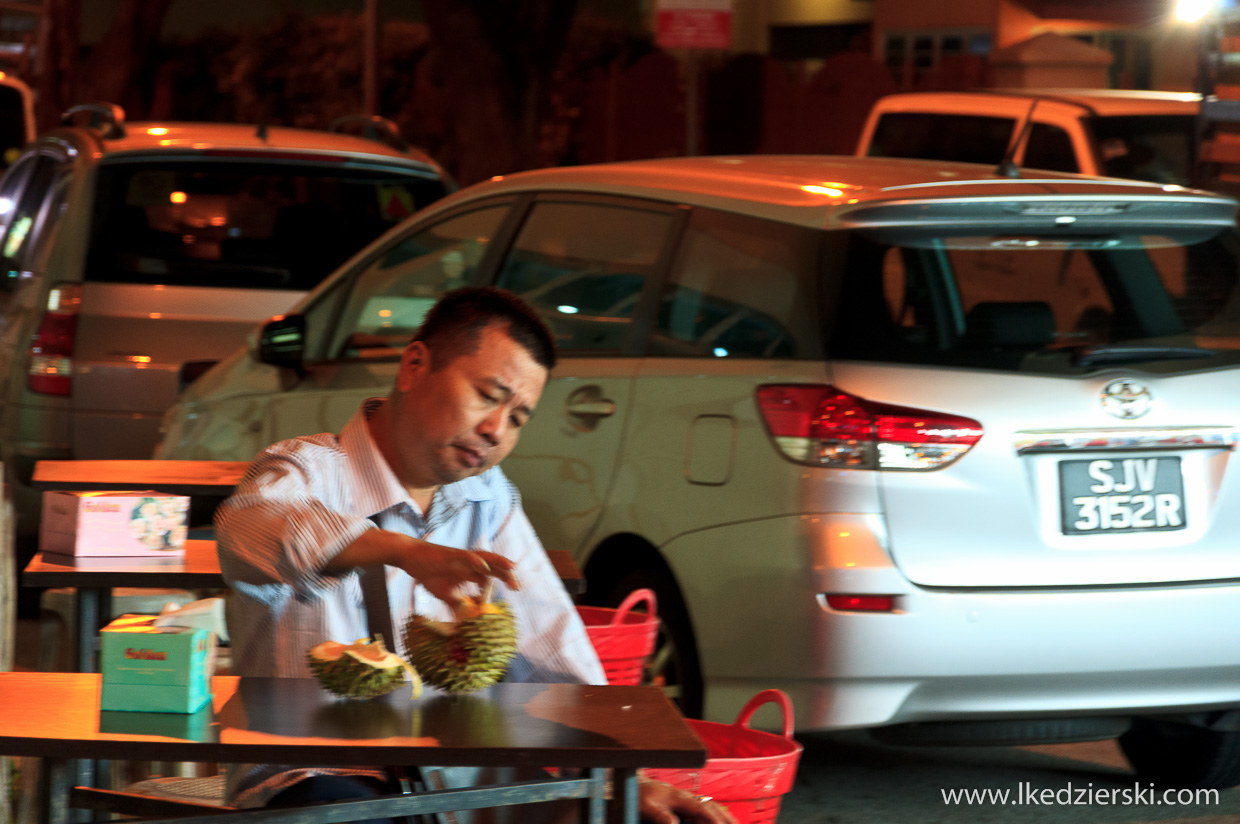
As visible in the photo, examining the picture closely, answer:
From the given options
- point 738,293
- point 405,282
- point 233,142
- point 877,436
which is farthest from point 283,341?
point 877,436

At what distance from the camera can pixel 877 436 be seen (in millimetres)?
4184

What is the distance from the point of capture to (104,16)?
99.2 feet

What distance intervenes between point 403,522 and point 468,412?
8.3 inches

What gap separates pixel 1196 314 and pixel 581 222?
176 centimetres

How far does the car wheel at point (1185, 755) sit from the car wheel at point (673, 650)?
4.26 ft

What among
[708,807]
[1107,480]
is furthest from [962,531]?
[708,807]

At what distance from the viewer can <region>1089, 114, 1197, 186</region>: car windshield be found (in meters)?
8.77

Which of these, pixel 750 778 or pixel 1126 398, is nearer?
pixel 750 778

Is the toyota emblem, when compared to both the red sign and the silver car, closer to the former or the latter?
the silver car

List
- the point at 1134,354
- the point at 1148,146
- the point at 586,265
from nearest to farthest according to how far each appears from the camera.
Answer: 1. the point at 1134,354
2. the point at 586,265
3. the point at 1148,146

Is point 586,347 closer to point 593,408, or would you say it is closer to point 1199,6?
point 593,408

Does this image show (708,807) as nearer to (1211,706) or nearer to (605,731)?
(605,731)

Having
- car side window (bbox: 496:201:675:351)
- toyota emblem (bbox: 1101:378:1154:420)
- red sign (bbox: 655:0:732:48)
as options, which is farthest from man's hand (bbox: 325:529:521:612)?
red sign (bbox: 655:0:732:48)

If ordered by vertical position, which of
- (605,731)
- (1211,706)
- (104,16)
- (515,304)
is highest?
(104,16)
